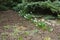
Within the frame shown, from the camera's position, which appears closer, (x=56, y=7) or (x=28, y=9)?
(x=56, y=7)

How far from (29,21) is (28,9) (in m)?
1.71

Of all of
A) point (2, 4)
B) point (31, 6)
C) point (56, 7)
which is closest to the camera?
point (56, 7)

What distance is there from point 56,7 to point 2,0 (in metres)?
5.08

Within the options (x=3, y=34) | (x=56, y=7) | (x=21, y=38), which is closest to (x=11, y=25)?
(x=3, y=34)

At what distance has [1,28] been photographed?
7.29m

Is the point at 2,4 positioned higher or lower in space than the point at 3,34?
lower

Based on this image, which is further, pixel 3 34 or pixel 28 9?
pixel 28 9

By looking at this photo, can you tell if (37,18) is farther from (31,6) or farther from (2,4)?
(2,4)

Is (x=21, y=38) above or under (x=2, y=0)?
above

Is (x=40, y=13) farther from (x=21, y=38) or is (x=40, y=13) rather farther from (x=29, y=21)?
(x=21, y=38)

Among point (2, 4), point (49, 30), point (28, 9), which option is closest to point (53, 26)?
point (49, 30)

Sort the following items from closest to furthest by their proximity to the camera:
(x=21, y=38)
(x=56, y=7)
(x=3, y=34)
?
(x=21, y=38)
(x=3, y=34)
(x=56, y=7)

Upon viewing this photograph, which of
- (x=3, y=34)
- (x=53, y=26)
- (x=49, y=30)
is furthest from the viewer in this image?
(x=53, y=26)

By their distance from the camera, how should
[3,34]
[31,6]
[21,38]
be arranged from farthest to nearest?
[31,6] → [3,34] → [21,38]
